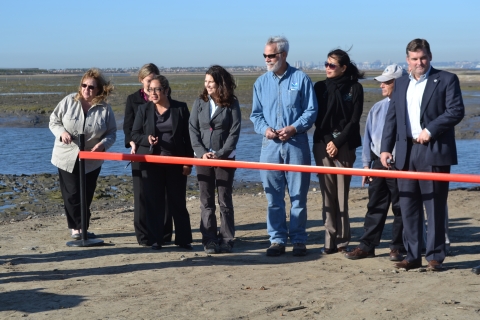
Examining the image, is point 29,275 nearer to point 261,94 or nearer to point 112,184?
point 261,94

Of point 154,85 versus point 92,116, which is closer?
point 154,85

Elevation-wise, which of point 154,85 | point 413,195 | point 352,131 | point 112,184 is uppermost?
point 154,85

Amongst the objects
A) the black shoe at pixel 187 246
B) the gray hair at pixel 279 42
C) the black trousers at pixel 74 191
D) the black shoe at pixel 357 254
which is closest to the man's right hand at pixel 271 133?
the gray hair at pixel 279 42

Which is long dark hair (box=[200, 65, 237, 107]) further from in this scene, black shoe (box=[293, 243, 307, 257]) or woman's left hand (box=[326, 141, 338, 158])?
black shoe (box=[293, 243, 307, 257])

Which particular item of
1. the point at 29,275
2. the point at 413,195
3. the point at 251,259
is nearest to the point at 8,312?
the point at 29,275

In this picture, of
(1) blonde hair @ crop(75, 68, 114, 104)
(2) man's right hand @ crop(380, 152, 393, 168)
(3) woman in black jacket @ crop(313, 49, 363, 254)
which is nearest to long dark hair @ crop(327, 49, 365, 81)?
(3) woman in black jacket @ crop(313, 49, 363, 254)

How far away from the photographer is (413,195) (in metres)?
6.43

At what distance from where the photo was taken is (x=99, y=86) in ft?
26.6

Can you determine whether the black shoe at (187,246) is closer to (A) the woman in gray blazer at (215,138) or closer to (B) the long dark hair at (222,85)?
(A) the woman in gray blazer at (215,138)

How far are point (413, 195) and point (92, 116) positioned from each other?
12.2ft

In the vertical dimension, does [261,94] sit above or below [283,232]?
above

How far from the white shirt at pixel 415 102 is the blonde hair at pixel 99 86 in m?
3.49

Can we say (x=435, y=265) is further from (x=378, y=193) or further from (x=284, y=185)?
(x=284, y=185)

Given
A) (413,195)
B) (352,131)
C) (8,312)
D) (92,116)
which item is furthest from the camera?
(92,116)
